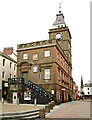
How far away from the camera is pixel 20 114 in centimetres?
1141

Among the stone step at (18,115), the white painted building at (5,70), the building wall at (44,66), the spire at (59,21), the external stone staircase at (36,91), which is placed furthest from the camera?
the spire at (59,21)

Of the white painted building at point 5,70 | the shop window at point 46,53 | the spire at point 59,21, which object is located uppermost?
the spire at point 59,21

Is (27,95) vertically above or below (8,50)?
below

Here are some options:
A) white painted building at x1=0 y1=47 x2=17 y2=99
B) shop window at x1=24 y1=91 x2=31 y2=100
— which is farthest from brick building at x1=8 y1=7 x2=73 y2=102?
white painted building at x1=0 y1=47 x2=17 y2=99

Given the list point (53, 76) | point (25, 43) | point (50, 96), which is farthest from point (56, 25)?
point (50, 96)

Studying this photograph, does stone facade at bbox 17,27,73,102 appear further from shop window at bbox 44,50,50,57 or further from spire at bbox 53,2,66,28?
spire at bbox 53,2,66,28

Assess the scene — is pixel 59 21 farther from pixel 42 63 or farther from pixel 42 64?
pixel 42 64

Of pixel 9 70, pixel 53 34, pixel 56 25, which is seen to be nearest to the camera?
pixel 9 70

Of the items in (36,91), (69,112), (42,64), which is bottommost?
(69,112)

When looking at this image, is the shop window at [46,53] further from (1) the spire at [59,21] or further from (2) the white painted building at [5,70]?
(1) the spire at [59,21]

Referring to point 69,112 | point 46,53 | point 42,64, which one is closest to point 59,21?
point 46,53

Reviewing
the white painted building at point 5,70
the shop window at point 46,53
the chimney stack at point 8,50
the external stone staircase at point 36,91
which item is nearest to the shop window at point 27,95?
the external stone staircase at point 36,91

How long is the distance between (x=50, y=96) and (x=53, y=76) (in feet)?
10.4

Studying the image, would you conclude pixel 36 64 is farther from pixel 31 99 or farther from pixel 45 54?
pixel 31 99
